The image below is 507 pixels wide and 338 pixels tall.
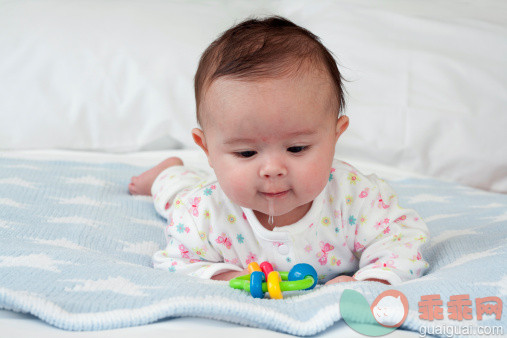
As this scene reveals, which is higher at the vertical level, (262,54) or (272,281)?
(262,54)

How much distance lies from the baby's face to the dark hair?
0.07ft

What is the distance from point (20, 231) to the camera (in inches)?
47.8

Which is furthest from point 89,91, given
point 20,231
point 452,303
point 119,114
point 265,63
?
point 452,303

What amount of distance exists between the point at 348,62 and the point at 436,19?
328 millimetres

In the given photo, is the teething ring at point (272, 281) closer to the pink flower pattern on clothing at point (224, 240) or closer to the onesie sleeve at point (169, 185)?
the pink flower pattern on clothing at point (224, 240)

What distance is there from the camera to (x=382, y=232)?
1.18 meters

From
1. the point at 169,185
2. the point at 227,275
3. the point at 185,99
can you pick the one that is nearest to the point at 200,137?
the point at 227,275

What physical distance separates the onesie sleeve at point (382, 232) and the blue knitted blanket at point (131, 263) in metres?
0.06

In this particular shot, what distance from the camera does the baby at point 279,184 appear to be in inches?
39.2

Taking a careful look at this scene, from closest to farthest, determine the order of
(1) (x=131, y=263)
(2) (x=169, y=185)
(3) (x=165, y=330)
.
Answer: (3) (x=165, y=330)
(1) (x=131, y=263)
(2) (x=169, y=185)

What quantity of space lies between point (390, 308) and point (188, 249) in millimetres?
465

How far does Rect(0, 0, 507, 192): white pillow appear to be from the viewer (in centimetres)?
183

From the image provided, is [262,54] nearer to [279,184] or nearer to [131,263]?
[279,184]

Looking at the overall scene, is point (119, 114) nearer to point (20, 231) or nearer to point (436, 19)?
point (20, 231)
